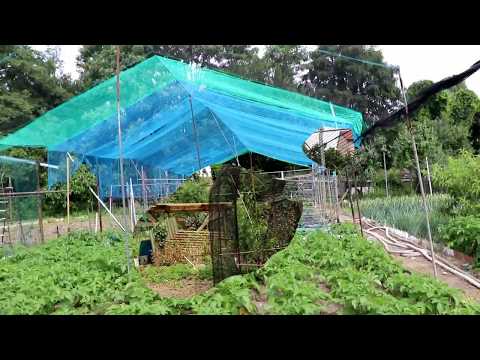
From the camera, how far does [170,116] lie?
8758mm

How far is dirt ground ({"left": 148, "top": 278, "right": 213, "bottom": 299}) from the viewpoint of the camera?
18.2 ft

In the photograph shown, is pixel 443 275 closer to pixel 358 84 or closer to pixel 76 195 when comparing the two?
pixel 76 195

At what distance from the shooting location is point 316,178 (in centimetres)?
1295

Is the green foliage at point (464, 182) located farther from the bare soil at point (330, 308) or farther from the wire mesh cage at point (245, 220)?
the bare soil at point (330, 308)

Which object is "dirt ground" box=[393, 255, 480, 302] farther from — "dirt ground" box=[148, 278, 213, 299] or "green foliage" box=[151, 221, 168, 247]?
"green foliage" box=[151, 221, 168, 247]

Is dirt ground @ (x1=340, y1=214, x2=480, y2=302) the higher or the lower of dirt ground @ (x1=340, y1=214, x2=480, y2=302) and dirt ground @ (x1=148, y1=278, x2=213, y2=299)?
the lower

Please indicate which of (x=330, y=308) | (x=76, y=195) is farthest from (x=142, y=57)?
(x=330, y=308)

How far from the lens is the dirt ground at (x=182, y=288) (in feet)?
18.2

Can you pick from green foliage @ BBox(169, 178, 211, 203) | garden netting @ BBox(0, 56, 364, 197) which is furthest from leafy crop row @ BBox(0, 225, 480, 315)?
green foliage @ BBox(169, 178, 211, 203)

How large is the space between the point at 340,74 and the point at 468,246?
23.8 m

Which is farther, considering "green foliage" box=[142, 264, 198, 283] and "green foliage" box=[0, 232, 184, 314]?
"green foliage" box=[142, 264, 198, 283]

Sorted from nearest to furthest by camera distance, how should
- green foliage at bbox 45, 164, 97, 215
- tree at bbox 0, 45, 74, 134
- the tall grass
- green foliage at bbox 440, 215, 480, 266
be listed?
green foliage at bbox 440, 215, 480, 266, the tall grass, green foliage at bbox 45, 164, 97, 215, tree at bbox 0, 45, 74, 134

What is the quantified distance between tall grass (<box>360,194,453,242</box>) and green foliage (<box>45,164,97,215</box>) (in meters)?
10.6

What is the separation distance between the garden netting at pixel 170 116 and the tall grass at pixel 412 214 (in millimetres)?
2118
